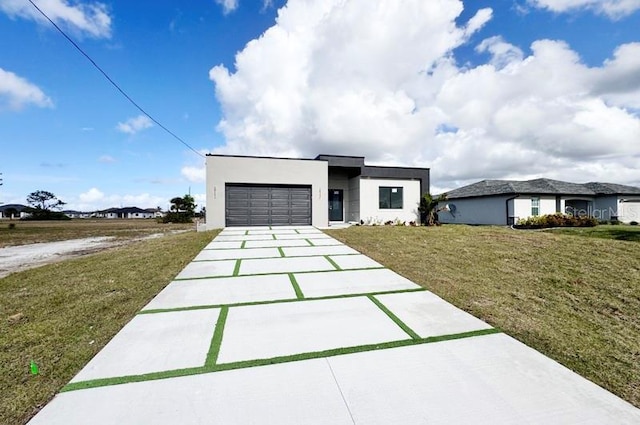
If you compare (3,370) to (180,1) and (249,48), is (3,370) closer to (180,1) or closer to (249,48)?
(180,1)

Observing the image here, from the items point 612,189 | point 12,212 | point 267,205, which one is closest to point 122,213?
point 12,212

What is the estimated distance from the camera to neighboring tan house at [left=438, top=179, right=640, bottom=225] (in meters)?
19.4

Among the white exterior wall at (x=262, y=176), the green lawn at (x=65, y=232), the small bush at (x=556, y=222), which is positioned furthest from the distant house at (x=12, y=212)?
the small bush at (x=556, y=222)

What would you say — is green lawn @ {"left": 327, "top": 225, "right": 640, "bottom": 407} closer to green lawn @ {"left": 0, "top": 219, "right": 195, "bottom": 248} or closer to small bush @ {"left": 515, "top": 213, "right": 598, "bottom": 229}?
small bush @ {"left": 515, "top": 213, "right": 598, "bottom": 229}

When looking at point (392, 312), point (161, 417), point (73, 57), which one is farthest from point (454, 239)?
point (73, 57)

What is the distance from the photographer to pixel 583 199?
2155 cm

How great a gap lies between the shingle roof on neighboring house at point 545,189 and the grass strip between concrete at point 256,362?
2101cm

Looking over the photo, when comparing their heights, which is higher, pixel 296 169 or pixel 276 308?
pixel 296 169

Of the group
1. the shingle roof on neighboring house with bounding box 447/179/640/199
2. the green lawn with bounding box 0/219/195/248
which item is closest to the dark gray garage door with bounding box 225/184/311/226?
the green lawn with bounding box 0/219/195/248

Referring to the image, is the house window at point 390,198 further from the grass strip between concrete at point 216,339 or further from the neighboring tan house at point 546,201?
the grass strip between concrete at point 216,339

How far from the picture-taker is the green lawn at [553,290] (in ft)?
7.86

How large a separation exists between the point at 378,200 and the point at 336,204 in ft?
8.95

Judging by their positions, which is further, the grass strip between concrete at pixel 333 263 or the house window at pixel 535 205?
the house window at pixel 535 205

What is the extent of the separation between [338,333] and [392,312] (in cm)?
88
